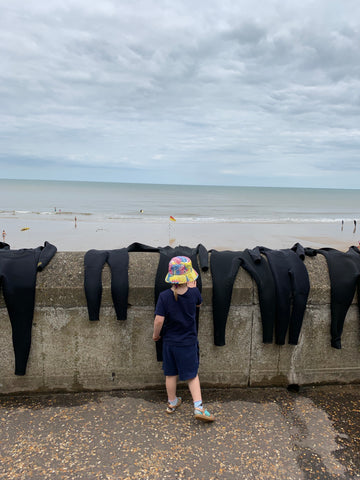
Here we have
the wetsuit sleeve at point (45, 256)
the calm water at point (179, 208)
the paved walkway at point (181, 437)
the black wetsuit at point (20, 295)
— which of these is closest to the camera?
the paved walkway at point (181, 437)

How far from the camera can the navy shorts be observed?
10.6 feet

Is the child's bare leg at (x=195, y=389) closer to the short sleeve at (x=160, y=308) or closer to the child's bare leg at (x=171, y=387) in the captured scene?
the child's bare leg at (x=171, y=387)

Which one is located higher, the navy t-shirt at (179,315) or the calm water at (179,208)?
the calm water at (179,208)

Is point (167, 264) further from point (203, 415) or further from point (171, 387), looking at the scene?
point (203, 415)

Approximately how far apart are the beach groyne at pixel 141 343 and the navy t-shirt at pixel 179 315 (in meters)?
0.20

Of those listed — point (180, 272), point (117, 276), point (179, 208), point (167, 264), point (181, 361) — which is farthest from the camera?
point (179, 208)

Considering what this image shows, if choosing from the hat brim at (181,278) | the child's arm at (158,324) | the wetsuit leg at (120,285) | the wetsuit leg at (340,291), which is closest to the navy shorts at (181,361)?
the child's arm at (158,324)

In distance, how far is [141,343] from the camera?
347cm

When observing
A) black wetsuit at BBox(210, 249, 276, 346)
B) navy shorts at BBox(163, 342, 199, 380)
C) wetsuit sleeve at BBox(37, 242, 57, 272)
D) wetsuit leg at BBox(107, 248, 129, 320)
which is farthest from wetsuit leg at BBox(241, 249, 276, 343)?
wetsuit sleeve at BBox(37, 242, 57, 272)

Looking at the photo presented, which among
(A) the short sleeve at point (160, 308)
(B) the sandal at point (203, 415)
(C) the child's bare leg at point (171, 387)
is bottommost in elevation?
(B) the sandal at point (203, 415)

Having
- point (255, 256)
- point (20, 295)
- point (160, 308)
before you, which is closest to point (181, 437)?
point (160, 308)

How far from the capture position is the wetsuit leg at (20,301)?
322cm

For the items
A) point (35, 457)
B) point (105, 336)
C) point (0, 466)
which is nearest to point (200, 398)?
point (105, 336)

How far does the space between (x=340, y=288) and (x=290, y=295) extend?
19.0 inches
